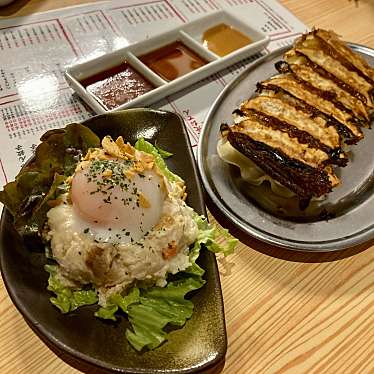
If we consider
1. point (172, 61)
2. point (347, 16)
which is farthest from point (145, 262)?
point (347, 16)

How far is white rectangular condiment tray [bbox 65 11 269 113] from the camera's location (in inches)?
86.6

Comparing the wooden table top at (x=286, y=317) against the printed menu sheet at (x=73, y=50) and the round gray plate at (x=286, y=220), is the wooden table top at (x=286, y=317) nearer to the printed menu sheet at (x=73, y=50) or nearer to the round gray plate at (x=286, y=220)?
the round gray plate at (x=286, y=220)

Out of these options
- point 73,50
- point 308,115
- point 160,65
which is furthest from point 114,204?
point 73,50

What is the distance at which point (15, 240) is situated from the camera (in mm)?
1578

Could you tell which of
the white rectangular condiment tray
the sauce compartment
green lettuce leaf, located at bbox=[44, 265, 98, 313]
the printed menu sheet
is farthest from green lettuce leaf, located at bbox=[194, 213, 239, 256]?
the sauce compartment

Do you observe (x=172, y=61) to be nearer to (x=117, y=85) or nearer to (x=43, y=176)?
(x=117, y=85)

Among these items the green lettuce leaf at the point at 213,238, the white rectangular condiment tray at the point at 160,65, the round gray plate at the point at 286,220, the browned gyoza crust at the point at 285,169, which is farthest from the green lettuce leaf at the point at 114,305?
the white rectangular condiment tray at the point at 160,65

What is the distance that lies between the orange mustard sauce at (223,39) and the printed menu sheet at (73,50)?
3.6 inches

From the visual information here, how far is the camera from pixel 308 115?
6.43ft

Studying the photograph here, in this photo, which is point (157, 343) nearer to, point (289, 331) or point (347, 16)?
point (289, 331)

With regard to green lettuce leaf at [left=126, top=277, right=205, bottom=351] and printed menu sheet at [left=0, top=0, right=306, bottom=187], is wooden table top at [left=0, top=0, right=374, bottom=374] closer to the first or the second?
green lettuce leaf at [left=126, top=277, right=205, bottom=351]

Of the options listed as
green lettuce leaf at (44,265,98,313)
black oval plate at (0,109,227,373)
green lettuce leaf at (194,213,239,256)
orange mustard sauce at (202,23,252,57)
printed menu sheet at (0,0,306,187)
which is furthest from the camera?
orange mustard sauce at (202,23,252,57)

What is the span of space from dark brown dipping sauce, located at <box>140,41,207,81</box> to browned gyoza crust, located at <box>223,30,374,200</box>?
0.42 m

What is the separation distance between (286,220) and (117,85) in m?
0.99
